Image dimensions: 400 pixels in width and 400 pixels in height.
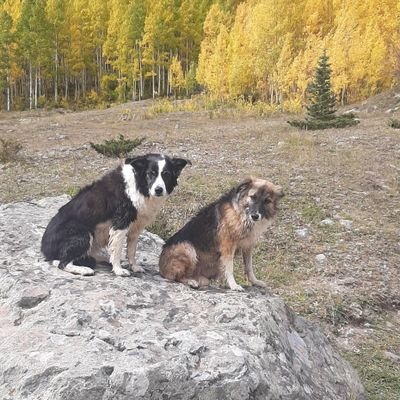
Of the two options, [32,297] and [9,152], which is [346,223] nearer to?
[32,297]

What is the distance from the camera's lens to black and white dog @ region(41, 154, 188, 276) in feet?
14.8

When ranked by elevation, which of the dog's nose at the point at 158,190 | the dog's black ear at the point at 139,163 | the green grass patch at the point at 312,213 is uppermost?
the dog's black ear at the point at 139,163

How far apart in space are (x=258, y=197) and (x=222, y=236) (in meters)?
0.49

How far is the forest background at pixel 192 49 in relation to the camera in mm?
31062

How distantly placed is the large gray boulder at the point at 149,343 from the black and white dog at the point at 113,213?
176mm

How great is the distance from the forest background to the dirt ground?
12.8 metres

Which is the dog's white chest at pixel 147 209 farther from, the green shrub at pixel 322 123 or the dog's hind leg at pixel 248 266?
the green shrub at pixel 322 123

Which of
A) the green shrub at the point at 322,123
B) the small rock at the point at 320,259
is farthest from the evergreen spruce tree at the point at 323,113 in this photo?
the small rock at the point at 320,259

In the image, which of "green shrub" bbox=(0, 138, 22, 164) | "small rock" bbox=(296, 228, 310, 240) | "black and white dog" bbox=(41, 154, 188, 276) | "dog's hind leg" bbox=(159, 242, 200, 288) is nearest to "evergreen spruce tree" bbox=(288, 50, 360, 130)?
"green shrub" bbox=(0, 138, 22, 164)

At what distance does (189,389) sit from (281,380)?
69cm

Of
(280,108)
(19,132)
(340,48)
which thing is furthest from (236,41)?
(19,132)

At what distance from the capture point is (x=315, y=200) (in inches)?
367

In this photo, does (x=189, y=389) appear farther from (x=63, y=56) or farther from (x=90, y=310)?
(x=63, y=56)

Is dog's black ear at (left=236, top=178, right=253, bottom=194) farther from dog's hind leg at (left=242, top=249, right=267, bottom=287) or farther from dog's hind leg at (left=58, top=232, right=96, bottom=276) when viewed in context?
dog's hind leg at (left=58, top=232, right=96, bottom=276)
